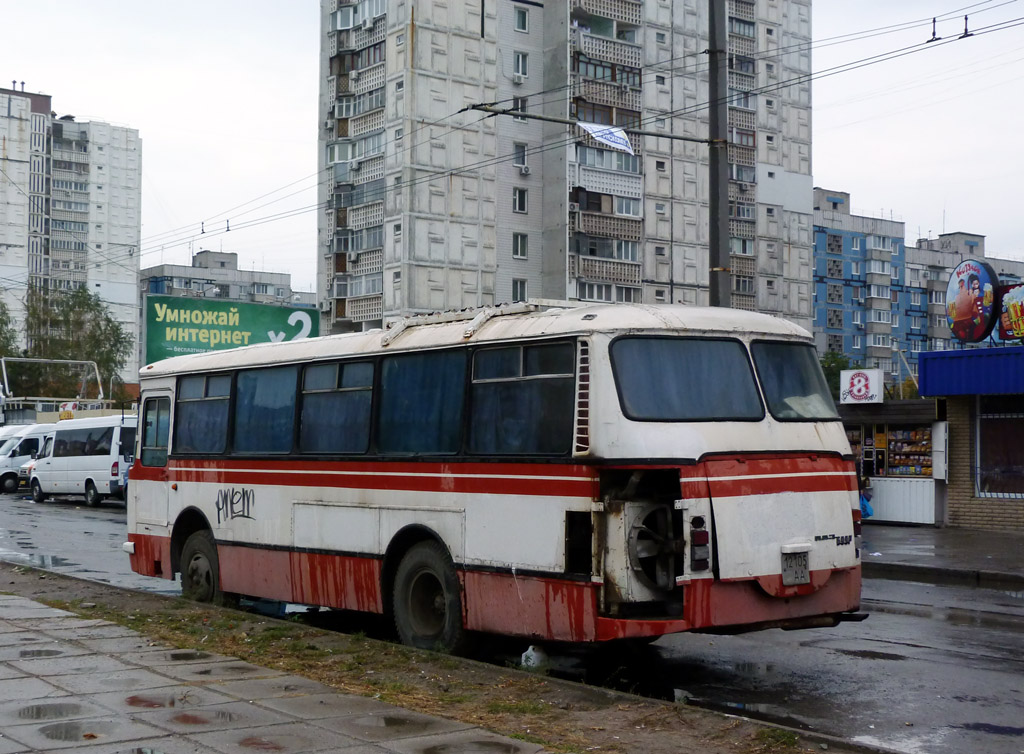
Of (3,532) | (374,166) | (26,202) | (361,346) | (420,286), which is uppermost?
(26,202)

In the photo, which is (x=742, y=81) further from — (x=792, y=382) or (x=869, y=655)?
(x=792, y=382)

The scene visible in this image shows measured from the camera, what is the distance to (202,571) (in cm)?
1420

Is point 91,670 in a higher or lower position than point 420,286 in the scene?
lower

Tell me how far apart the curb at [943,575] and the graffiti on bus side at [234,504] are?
9.82 meters

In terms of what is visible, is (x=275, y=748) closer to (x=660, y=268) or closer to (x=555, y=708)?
(x=555, y=708)

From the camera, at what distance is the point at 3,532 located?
2784cm

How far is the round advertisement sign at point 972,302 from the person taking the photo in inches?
Result: 1053

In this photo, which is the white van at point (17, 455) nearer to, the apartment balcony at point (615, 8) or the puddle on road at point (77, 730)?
the apartment balcony at point (615, 8)

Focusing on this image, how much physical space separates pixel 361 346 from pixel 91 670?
3.91 m

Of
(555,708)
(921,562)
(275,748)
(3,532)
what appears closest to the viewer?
(275,748)

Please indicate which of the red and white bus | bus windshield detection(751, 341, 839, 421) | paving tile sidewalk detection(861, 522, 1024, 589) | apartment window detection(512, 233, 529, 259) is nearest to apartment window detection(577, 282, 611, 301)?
apartment window detection(512, 233, 529, 259)

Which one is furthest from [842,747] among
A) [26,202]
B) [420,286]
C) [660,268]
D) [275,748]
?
[26,202]

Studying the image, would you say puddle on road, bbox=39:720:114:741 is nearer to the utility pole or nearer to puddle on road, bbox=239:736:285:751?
puddle on road, bbox=239:736:285:751

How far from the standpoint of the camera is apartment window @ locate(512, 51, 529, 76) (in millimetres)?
67750
